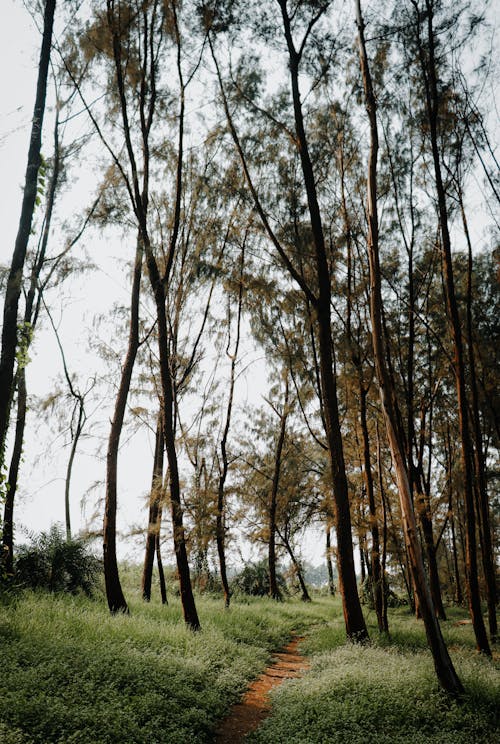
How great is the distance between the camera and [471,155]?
8.93 metres

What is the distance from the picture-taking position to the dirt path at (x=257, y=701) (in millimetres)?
4492

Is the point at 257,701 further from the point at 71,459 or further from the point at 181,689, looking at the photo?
the point at 71,459

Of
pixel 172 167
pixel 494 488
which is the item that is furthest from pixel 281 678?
pixel 494 488

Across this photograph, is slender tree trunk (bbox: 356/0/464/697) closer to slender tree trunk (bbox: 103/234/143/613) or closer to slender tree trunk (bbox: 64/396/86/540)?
slender tree trunk (bbox: 103/234/143/613)

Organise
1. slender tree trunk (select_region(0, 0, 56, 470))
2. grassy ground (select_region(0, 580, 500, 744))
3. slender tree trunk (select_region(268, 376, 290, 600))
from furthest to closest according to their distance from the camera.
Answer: slender tree trunk (select_region(268, 376, 290, 600)) → slender tree trunk (select_region(0, 0, 56, 470)) → grassy ground (select_region(0, 580, 500, 744))

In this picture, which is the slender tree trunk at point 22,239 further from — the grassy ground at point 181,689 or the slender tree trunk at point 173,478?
the slender tree trunk at point 173,478

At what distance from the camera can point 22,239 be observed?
5.16 metres

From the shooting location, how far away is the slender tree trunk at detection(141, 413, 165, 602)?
32.9ft

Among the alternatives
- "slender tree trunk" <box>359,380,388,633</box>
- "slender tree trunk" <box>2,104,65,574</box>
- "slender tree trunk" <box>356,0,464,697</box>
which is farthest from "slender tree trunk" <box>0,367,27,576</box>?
"slender tree trunk" <box>356,0,464,697</box>

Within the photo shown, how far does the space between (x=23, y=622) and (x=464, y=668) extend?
5.95 m

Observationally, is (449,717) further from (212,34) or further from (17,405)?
(212,34)

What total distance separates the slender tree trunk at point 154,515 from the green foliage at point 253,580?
25.0ft

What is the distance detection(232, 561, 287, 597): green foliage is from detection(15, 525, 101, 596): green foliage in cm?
989

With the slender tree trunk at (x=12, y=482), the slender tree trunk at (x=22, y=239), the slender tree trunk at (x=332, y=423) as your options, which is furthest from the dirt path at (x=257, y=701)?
the slender tree trunk at (x=12, y=482)
